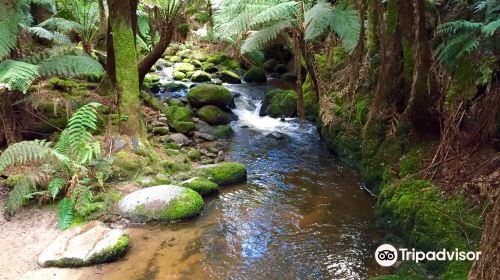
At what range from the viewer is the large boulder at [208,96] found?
9.27 m

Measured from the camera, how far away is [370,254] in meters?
3.95

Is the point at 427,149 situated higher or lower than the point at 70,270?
higher

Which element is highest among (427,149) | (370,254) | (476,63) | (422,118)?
(476,63)

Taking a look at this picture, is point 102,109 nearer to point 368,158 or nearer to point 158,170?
point 158,170

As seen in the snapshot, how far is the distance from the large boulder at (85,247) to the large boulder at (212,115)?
189 inches

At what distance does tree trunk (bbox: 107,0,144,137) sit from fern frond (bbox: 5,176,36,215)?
5.12 feet

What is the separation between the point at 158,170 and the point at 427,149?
131 inches

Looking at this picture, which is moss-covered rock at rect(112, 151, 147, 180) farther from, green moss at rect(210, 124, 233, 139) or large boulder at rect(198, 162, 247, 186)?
green moss at rect(210, 124, 233, 139)

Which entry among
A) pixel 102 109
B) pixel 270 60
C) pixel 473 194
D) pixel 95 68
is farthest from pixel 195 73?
pixel 473 194

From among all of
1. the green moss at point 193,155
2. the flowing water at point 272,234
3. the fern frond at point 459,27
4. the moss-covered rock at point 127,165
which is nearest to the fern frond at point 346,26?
the fern frond at point 459,27

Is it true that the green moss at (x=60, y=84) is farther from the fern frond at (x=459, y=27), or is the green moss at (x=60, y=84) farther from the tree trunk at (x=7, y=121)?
the fern frond at (x=459, y=27)

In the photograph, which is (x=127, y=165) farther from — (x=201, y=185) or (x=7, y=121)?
(x=7, y=121)

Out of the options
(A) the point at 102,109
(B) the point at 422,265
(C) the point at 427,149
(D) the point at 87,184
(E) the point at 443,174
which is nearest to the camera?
(B) the point at 422,265

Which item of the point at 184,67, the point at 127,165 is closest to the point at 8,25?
the point at 127,165
